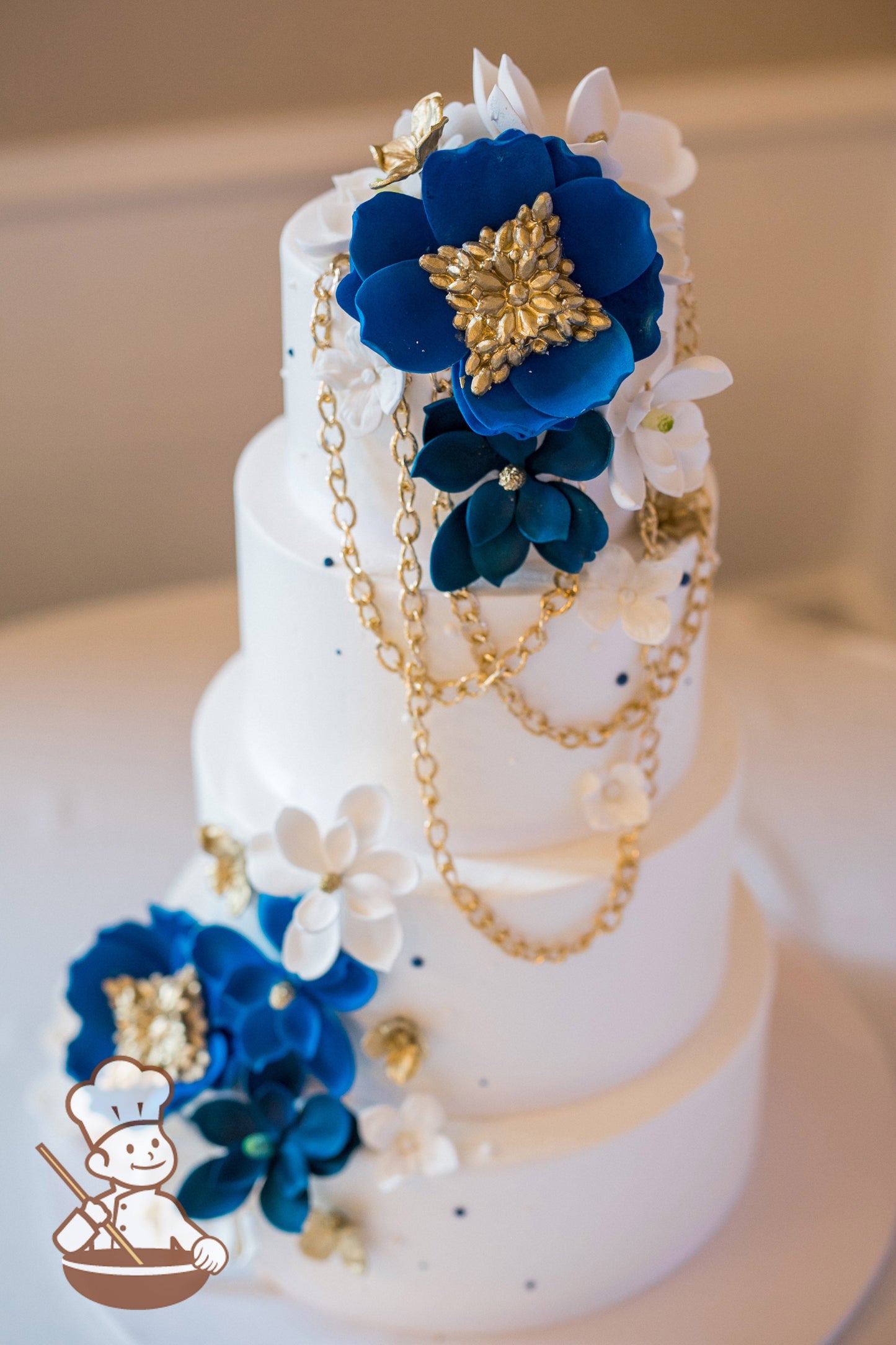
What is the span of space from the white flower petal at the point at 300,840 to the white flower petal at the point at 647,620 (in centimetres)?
25

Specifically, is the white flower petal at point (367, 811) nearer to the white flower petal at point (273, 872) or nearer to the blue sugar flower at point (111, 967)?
the white flower petal at point (273, 872)

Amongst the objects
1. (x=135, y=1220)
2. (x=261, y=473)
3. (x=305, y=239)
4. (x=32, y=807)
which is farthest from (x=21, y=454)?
(x=135, y=1220)

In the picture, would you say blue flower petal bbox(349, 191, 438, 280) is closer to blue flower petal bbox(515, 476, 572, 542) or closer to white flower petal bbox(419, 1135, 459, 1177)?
blue flower petal bbox(515, 476, 572, 542)

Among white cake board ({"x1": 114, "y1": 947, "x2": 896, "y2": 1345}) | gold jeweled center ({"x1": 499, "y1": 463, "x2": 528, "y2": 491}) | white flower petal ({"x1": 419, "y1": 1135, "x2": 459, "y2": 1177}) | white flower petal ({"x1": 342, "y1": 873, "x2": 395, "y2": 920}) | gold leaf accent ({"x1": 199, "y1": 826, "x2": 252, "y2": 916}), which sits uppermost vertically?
gold jeweled center ({"x1": 499, "y1": 463, "x2": 528, "y2": 491})

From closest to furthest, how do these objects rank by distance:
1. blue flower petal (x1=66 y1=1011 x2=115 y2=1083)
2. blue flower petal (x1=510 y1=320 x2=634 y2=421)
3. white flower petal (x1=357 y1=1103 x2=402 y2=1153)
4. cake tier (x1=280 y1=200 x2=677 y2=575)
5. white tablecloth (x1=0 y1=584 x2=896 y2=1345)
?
blue flower petal (x1=510 y1=320 x2=634 y2=421) → cake tier (x1=280 y1=200 x2=677 y2=575) → white flower petal (x1=357 y1=1103 x2=402 y2=1153) → blue flower petal (x1=66 y1=1011 x2=115 y2=1083) → white tablecloth (x1=0 y1=584 x2=896 y2=1345)

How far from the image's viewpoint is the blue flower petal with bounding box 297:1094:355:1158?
0.89 meters

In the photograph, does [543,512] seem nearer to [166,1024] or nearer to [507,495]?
[507,495]

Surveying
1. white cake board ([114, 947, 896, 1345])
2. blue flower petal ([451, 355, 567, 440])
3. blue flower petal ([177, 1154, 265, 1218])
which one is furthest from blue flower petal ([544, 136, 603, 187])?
white cake board ([114, 947, 896, 1345])

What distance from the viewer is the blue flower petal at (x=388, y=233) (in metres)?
0.71

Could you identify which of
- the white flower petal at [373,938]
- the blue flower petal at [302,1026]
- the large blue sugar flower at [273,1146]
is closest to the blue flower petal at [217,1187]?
the large blue sugar flower at [273,1146]

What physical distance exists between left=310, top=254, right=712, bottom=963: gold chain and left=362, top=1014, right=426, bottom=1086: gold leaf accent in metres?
0.10

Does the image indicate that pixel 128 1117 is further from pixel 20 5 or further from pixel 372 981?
pixel 20 5

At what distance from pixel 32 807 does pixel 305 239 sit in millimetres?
1009

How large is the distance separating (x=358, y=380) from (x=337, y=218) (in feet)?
0.36
